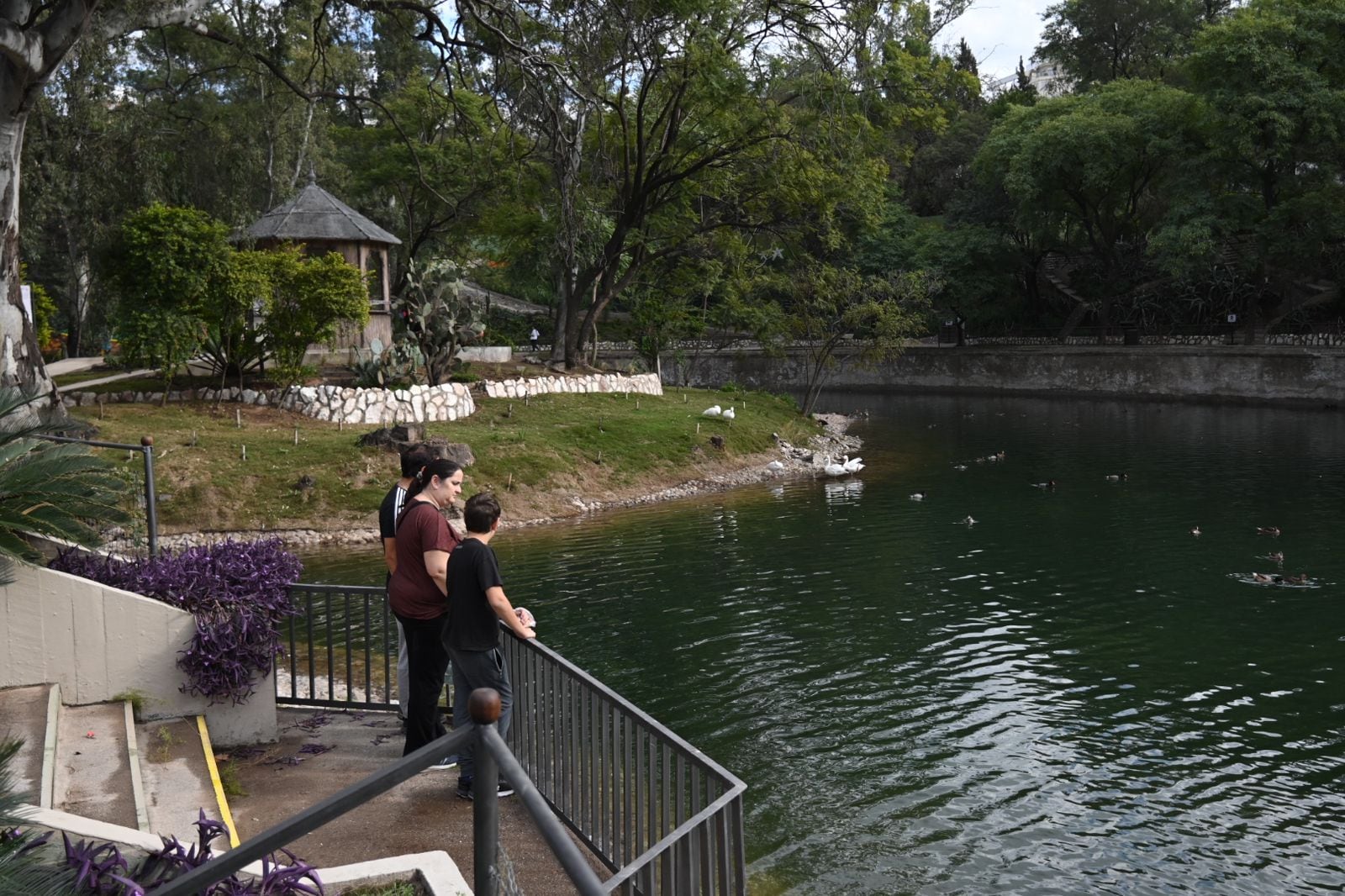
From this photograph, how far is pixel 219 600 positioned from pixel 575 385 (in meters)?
25.7

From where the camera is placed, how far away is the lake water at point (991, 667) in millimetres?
8836

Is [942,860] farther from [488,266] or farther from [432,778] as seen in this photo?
[488,266]

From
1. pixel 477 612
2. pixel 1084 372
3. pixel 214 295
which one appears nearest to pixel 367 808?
pixel 477 612

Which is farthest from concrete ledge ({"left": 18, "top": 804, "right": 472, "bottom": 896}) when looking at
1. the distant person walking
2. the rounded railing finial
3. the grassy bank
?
the grassy bank

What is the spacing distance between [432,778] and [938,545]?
44.9 feet

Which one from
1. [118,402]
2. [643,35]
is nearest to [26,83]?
[118,402]

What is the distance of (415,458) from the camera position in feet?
27.7

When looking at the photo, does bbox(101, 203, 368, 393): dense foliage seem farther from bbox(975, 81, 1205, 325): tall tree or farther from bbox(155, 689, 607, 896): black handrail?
bbox(975, 81, 1205, 325): tall tree

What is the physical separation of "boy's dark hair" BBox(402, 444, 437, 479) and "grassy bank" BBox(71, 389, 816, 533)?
43.2 ft

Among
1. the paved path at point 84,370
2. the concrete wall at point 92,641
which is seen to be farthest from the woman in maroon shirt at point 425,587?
the paved path at point 84,370

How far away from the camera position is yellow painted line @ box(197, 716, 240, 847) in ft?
22.2

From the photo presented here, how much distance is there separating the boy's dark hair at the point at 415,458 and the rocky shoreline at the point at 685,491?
7905 mm

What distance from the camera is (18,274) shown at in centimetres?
1983

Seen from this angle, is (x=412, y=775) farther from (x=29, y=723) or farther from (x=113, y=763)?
(x=29, y=723)
